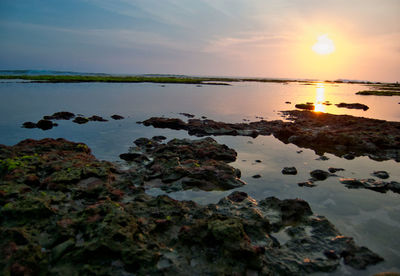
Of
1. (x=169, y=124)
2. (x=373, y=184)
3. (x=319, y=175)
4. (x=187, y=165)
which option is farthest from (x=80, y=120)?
(x=373, y=184)

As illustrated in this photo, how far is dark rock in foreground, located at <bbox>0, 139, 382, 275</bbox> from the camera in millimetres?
7102

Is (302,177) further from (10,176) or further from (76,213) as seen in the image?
(10,176)

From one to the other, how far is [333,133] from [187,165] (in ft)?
54.1

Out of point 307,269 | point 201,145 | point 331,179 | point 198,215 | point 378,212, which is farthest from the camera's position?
point 201,145

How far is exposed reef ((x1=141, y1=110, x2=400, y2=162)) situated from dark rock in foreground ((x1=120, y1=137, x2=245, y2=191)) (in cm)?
772

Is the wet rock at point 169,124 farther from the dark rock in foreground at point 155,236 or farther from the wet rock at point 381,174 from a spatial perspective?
the wet rock at point 381,174

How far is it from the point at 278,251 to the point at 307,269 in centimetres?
94

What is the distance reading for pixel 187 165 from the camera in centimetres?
1584

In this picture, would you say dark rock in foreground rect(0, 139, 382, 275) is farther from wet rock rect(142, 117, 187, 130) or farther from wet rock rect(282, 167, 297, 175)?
wet rock rect(142, 117, 187, 130)

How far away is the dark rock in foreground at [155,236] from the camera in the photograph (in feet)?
23.3

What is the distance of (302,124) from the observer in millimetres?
32156

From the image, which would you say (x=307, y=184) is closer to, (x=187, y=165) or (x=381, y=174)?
(x=381, y=174)

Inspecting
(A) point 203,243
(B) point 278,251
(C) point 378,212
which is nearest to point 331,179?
(C) point 378,212

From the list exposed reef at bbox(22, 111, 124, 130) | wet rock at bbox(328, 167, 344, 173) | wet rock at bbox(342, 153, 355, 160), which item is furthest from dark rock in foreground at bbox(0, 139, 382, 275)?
exposed reef at bbox(22, 111, 124, 130)
